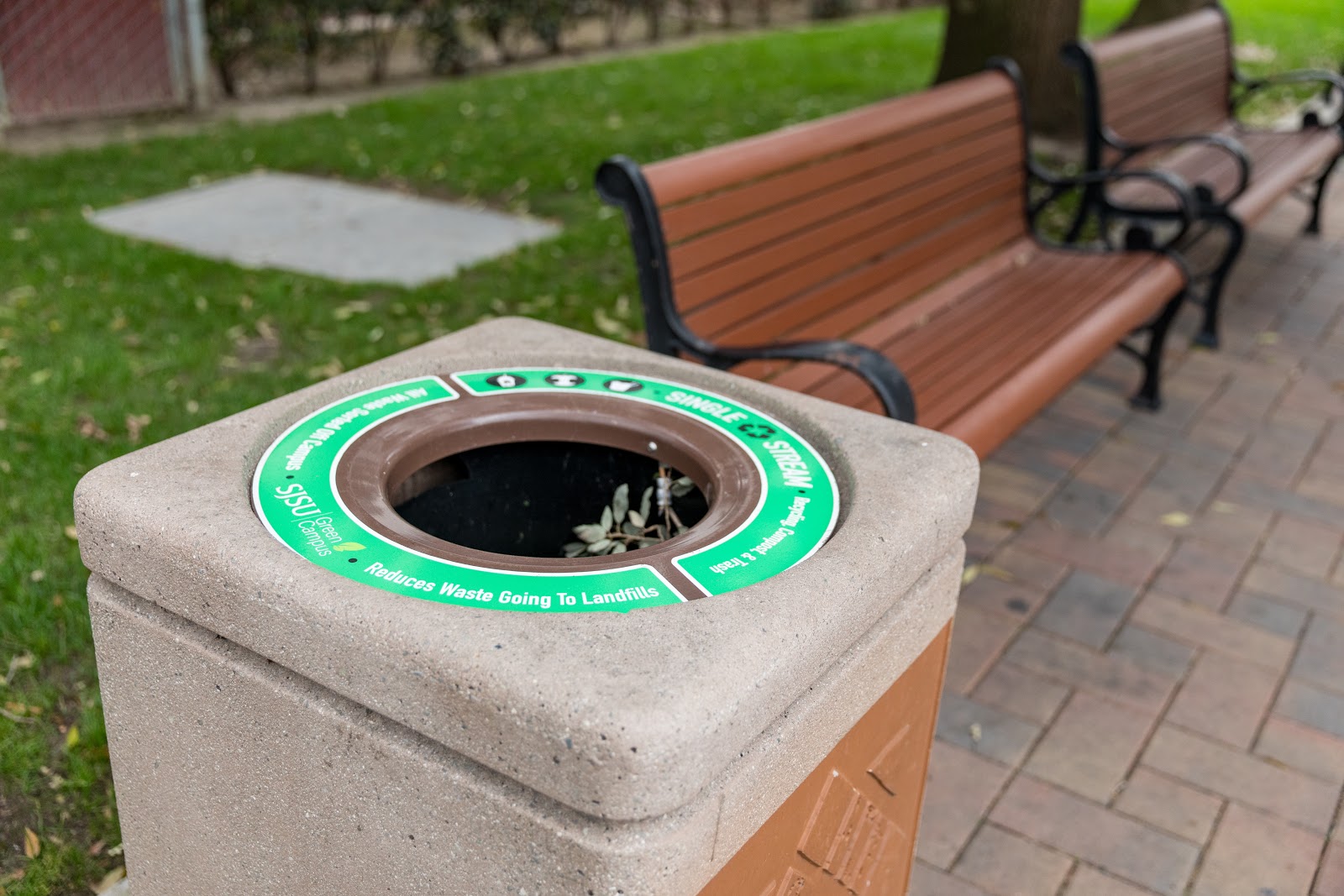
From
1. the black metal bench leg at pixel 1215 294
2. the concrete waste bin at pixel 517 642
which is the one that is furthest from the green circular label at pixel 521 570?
the black metal bench leg at pixel 1215 294

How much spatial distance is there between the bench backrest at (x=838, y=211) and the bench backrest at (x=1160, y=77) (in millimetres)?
978

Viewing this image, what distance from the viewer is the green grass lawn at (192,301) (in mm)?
2662

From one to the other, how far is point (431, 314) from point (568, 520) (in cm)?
296

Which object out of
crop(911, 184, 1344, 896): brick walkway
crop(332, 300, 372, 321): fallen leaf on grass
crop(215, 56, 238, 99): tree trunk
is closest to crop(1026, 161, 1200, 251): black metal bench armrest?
crop(911, 184, 1344, 896): brick walkway

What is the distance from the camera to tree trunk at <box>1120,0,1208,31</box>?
1010 centimetres

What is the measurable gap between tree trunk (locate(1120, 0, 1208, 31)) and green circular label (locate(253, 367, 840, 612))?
939cm

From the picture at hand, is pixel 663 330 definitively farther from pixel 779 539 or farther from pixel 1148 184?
pixel 1148 184

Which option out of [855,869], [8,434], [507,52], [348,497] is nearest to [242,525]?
[348,497]

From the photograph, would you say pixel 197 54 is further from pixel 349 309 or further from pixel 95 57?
pixel 349 309

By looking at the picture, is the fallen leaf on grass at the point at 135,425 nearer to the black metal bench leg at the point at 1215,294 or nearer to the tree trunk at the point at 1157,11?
the black metal bench leg at the point at 1215,294

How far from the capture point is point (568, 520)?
2104 mm

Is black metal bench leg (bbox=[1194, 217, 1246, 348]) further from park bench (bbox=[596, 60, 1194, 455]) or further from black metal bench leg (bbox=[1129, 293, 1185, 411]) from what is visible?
black metal bench leg (bbox=[1129, 293, 1185, 411])

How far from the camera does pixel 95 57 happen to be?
8109 millimetres

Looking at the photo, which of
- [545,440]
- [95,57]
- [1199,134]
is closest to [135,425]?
[545,440]
